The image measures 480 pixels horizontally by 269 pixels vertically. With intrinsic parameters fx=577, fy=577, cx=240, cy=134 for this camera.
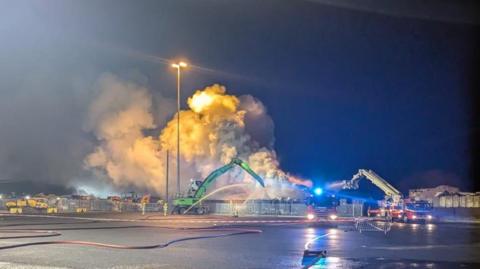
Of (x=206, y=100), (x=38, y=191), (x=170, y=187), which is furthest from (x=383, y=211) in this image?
(x=38, y=191)

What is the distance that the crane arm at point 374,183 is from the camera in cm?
5650

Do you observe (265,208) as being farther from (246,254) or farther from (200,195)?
(246,254)

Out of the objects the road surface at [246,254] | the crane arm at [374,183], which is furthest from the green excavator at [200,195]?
the road surface at [246,254]

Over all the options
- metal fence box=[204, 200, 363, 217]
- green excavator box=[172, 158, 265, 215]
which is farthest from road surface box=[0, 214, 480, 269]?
green excavator box=[172, 158, 265, 215]

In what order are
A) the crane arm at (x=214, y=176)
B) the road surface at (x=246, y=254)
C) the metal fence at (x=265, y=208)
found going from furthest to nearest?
the crane arm at (x=214, y=176) → the metal fence at (x=265, y=208) → the road surface at (x=246, y=254)

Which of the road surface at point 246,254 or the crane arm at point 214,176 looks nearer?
the road surface at point 246,254

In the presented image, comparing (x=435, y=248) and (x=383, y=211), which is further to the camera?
(x=383, y=211)

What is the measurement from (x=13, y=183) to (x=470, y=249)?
286 feet

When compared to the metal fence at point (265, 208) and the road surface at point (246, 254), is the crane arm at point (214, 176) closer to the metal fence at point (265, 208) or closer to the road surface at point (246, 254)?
the metal fence at point (265, 208)

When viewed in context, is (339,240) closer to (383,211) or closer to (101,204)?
(383,211)

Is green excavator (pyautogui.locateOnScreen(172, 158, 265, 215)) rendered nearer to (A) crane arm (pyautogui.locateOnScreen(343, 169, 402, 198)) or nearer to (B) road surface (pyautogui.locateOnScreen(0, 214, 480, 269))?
(A) crane arm (pyautogui.locateOnScreen(343, 169, 402, 198))

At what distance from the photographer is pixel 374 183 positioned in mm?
57812

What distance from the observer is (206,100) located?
63.6 metres

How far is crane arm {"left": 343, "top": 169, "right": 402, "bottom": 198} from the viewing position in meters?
56.5
